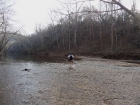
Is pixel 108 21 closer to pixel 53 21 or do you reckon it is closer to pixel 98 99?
pixel 53 21

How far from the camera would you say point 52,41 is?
6600cm

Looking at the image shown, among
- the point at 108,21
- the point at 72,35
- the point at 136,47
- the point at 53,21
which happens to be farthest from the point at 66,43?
the point at 136,47

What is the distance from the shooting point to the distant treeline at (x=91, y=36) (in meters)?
41.6

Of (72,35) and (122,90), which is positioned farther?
(72,35)

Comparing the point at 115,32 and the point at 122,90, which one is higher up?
the point at 115,32

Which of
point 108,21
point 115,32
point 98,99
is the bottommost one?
point 98,99

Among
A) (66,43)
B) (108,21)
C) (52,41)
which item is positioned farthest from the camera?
(52,41)

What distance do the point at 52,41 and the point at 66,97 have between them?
58.7 meters

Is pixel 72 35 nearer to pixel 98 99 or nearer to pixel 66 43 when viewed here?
pixel 66 43

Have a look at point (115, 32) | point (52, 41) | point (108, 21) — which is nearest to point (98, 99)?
point (115, 32)

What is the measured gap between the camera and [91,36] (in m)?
56.4

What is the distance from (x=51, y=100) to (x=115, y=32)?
4270 cm

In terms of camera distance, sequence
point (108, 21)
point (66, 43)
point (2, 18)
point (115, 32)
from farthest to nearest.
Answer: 1. point (66, 43)
2. point (108, 21)
3. point (115, 32)
4. point (2, 18)

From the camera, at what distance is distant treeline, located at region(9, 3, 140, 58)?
41556 millimetres
